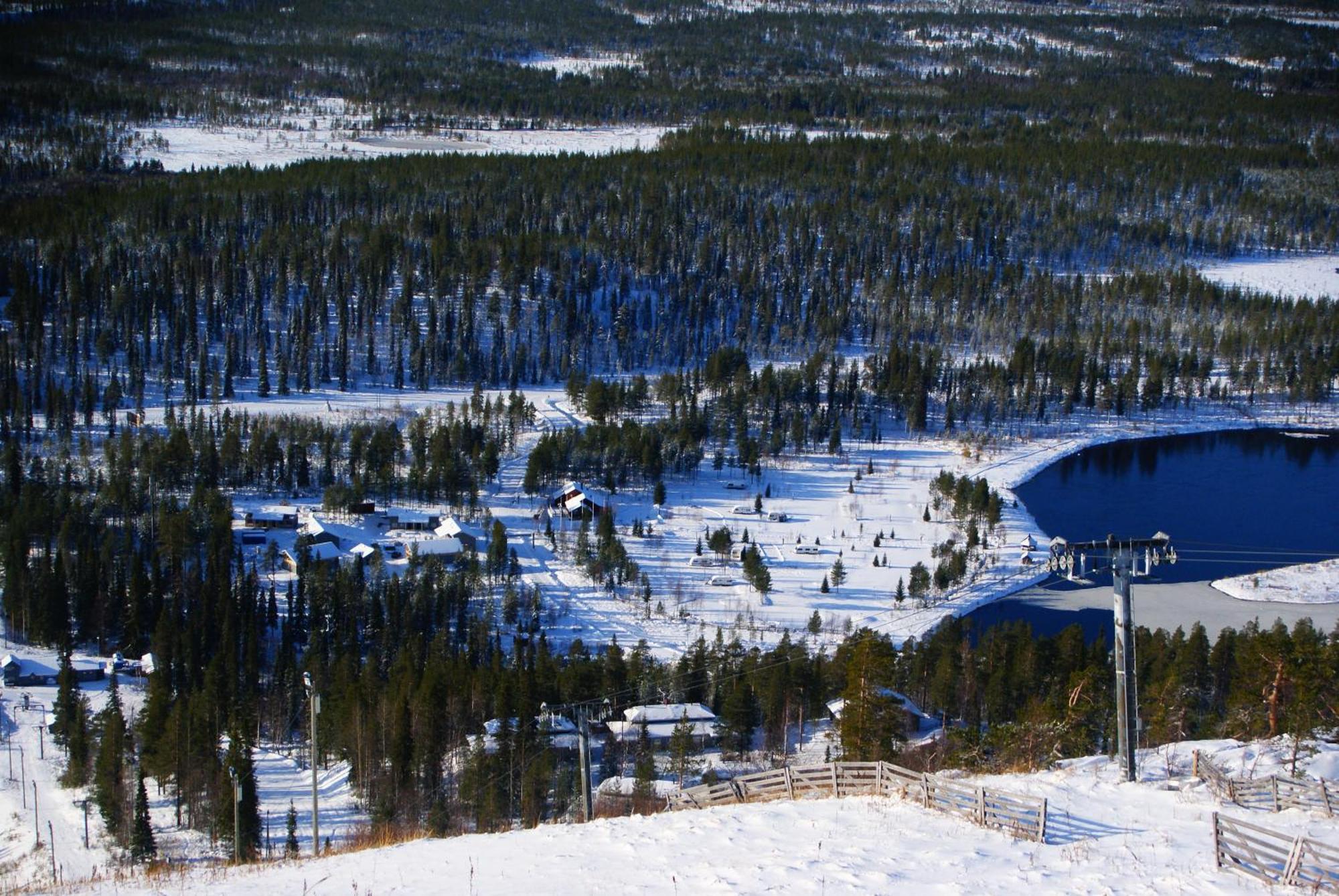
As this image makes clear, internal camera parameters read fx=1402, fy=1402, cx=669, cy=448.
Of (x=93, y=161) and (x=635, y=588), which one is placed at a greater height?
(x=93, y=161)

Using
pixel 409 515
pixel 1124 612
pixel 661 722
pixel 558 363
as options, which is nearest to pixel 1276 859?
pixel 1124 612

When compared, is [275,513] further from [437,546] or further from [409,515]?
[437,546]

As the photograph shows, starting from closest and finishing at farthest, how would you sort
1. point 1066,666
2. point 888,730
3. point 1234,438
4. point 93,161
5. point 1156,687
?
point 888,730 → point 1156,687 → point 1066,666 → point 1234,438 → point 93,161

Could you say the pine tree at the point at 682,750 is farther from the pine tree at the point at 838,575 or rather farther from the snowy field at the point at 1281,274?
the snowy field at the point at 1281,274

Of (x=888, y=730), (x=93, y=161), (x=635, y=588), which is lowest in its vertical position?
(x=635, y=588)

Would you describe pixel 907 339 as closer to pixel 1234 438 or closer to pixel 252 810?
pixel 1234 438

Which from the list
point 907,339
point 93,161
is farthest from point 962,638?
point 93,161

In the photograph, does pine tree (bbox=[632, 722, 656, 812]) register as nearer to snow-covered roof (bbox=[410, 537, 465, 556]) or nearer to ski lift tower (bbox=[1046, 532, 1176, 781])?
ski lift tower (bbox=[1046, 532, 1176, 781])
